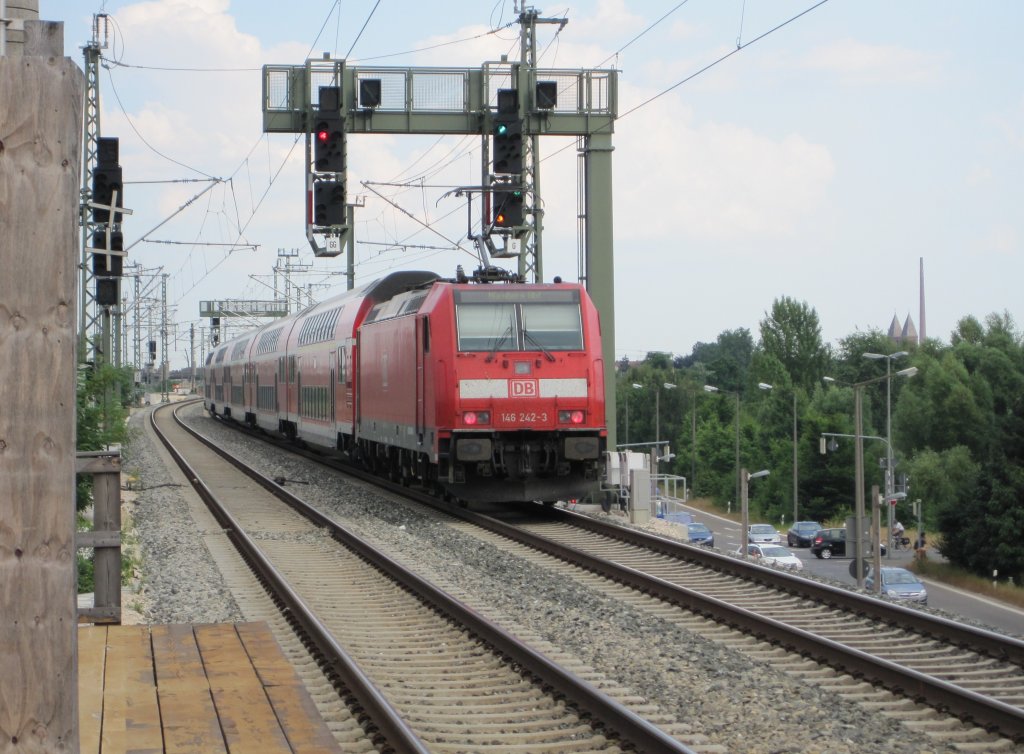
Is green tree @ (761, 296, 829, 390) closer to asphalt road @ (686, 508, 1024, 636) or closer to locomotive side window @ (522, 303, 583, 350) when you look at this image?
asphalt road @ (686, 508, 1024, 636)

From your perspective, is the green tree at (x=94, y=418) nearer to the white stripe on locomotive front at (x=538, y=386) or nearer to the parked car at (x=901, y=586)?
the white stripe on locomotive front at (x=538, y=386)

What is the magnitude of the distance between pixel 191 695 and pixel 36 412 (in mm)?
3068

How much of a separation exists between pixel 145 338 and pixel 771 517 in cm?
4913

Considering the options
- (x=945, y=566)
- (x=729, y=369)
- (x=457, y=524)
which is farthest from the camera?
(x=729, y=369)

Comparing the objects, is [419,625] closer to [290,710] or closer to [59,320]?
[290,710]

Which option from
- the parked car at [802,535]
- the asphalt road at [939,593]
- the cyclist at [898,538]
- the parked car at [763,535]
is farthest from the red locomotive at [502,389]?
the cyclist at [898,538]

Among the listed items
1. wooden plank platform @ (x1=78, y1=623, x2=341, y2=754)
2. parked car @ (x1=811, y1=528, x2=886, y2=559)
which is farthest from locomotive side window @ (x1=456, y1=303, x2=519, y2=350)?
parked car @ (x1=811, y1=528, x2=886, y2=559)

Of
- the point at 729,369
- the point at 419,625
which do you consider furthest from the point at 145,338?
the point at 419,625

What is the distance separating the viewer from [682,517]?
56.9 meters

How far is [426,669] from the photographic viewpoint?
27.8 feet

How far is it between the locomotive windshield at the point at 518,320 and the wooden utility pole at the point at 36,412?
1357 cm

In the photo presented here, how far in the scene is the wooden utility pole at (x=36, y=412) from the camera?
325cm

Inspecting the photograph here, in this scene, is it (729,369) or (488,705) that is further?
(729,369)

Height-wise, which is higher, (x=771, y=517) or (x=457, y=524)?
(x=457, y=524)
